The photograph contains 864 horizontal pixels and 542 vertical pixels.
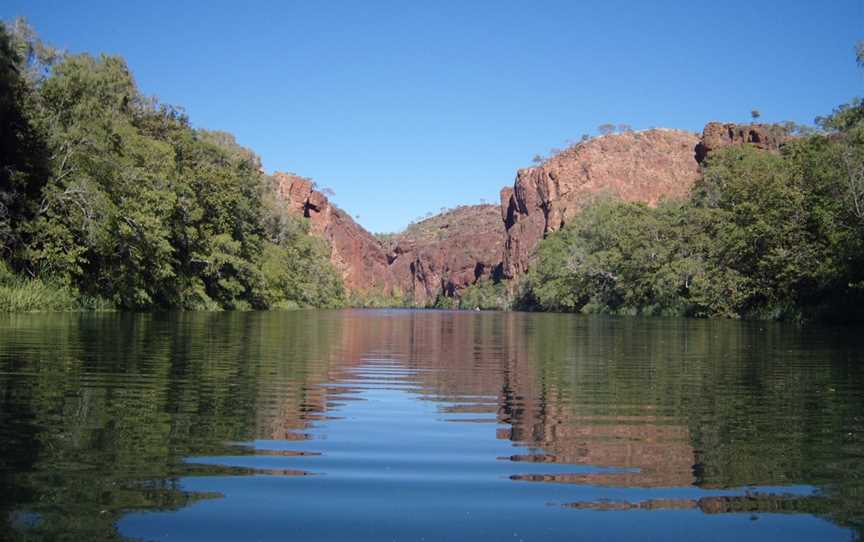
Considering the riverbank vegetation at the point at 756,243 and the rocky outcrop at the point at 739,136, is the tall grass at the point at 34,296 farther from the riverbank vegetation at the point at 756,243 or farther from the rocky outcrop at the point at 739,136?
the rocky outcrop at the point at 739,136

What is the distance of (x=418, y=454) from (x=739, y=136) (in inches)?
7041

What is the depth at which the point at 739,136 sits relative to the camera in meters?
169

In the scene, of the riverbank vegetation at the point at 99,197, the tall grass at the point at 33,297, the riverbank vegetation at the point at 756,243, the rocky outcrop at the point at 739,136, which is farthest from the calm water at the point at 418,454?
the rocky outcrop at the point at 739,136

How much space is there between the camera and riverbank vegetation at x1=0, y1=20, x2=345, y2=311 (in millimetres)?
36531

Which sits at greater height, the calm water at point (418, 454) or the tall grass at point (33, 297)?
the tall grass at point (33, 297)

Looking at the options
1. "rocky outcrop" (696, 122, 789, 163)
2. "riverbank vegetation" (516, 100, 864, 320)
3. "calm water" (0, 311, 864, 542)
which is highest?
"rocky outcrop" (696, 122, 789, 163)

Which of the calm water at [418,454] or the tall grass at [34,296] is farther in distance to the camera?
the tall grass at [34,296]

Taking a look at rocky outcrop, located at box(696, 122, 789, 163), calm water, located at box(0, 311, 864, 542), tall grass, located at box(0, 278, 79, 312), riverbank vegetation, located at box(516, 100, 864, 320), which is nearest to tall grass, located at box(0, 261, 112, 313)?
tall grass, located at box(0, 278, 79, 312)

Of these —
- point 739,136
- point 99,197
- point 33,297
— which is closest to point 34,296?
point 33,297

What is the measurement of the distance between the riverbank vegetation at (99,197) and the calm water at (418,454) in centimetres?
2650

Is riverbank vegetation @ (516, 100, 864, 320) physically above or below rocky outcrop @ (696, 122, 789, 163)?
below

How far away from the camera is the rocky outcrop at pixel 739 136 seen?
533 feet

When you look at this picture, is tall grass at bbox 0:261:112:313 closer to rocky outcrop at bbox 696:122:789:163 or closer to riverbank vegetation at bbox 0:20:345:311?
riverbank vegetation at bbox 0:20:345:311

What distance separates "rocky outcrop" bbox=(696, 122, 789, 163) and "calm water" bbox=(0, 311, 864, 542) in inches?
6411
